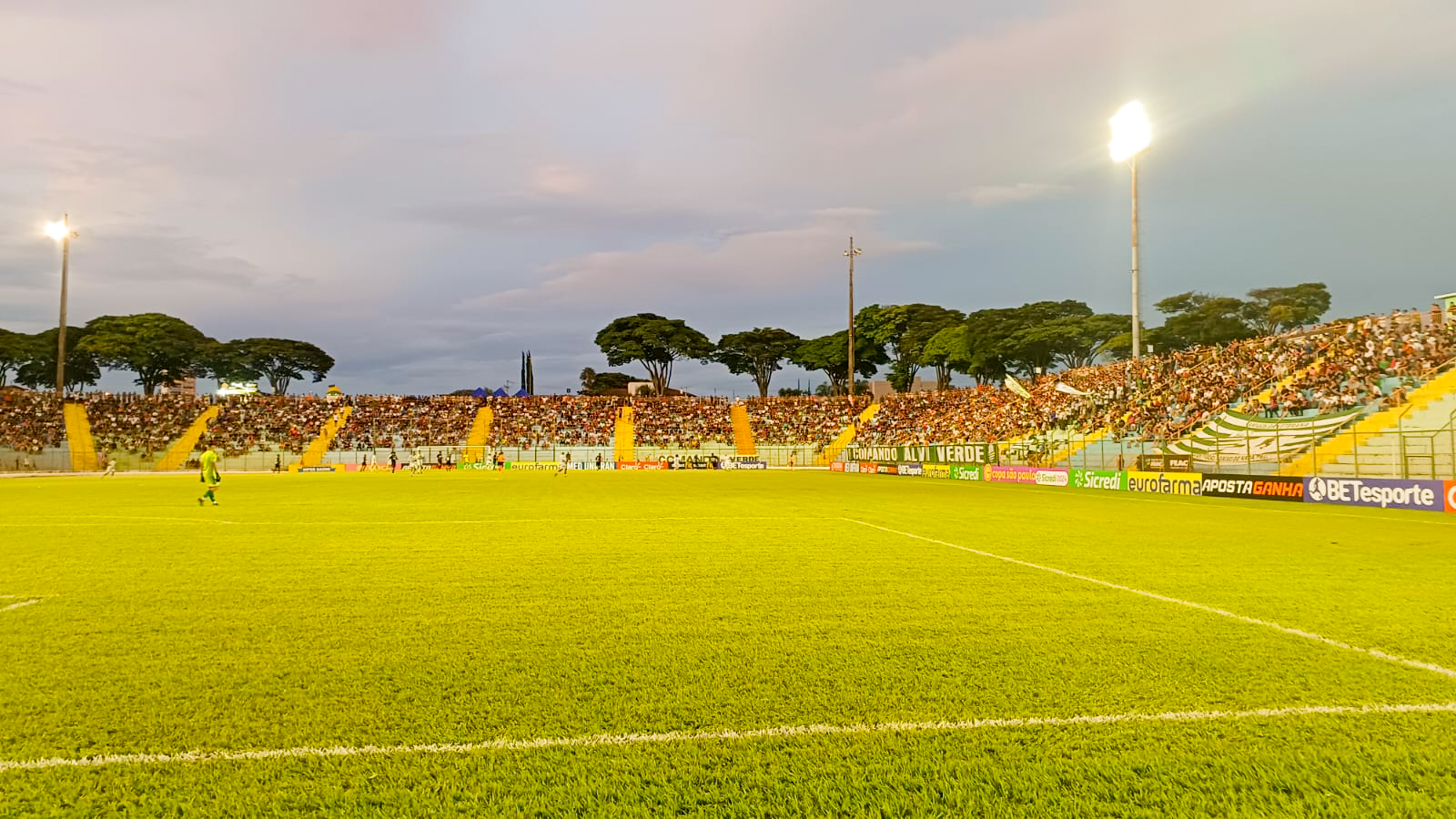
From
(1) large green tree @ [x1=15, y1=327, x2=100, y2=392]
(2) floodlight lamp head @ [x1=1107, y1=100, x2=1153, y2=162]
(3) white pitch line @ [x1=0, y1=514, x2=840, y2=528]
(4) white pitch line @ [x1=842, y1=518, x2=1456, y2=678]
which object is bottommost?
(3) white pitch line @ [x1=0, y1=514, x2=840, y2=528]

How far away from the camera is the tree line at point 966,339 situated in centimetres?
6078

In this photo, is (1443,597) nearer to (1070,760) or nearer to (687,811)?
(1070,760)

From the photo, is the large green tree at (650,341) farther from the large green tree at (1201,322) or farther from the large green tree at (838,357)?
the large green tree at (1201,322)

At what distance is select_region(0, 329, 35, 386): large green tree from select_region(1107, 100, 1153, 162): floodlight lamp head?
299ft

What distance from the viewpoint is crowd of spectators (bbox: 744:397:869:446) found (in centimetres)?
6450

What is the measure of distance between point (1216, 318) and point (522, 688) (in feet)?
225

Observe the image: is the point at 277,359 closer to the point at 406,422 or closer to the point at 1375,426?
the point at 406,422

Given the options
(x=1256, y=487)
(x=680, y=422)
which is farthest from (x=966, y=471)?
(x=680, y=422)

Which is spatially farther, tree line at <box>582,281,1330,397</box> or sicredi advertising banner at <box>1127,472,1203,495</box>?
tree line at <box>582,281,1330,397</box>

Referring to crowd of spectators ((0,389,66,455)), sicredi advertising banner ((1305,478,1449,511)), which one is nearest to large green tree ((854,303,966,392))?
sicredi advertising banner ((1305,478,1449,511))

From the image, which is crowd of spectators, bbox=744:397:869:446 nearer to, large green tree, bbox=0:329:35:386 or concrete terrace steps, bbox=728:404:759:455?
concrete terrace steps, bbox=728:404:759:455

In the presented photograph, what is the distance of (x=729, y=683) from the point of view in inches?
186

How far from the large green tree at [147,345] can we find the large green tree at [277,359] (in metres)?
2.91

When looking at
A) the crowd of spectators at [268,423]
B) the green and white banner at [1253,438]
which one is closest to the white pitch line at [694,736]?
the green and white banner at [1253,438]
